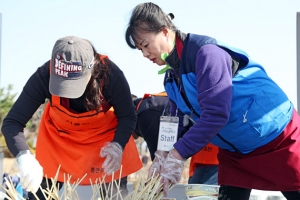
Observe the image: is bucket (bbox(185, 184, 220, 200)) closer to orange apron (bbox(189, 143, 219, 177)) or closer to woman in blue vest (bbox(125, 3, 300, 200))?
woman in blue vest (bbox(125, 3, 300, 200))

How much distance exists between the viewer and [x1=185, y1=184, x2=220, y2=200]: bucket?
2.44 meters

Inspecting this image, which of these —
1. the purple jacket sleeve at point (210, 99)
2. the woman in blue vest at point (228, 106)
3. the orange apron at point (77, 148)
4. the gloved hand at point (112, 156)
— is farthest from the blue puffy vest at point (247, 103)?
the orange apron at point (77, 148)

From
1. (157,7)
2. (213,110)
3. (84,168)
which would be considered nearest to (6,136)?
(84,168)

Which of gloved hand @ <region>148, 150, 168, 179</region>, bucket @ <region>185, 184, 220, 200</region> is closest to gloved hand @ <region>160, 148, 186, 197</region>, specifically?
gloved hand @ <region>148, 150, 168, 179</region>

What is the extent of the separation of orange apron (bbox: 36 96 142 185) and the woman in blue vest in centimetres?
68

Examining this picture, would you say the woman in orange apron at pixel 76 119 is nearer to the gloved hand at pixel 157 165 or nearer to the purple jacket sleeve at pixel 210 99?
the gloved hand at pixel 157 165

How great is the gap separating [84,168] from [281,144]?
1134mm

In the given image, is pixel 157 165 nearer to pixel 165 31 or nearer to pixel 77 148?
pixel 165 31

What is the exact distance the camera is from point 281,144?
2.30 metres

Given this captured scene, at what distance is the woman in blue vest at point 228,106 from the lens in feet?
6.95

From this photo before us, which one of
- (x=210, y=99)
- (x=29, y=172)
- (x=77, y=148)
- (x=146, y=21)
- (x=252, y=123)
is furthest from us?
(x=77, y=148)

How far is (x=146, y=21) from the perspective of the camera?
235cm

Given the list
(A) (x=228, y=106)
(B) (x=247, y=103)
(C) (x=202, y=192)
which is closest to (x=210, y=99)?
(A) (x=228, y=106)

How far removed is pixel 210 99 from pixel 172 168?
1.05 feet
